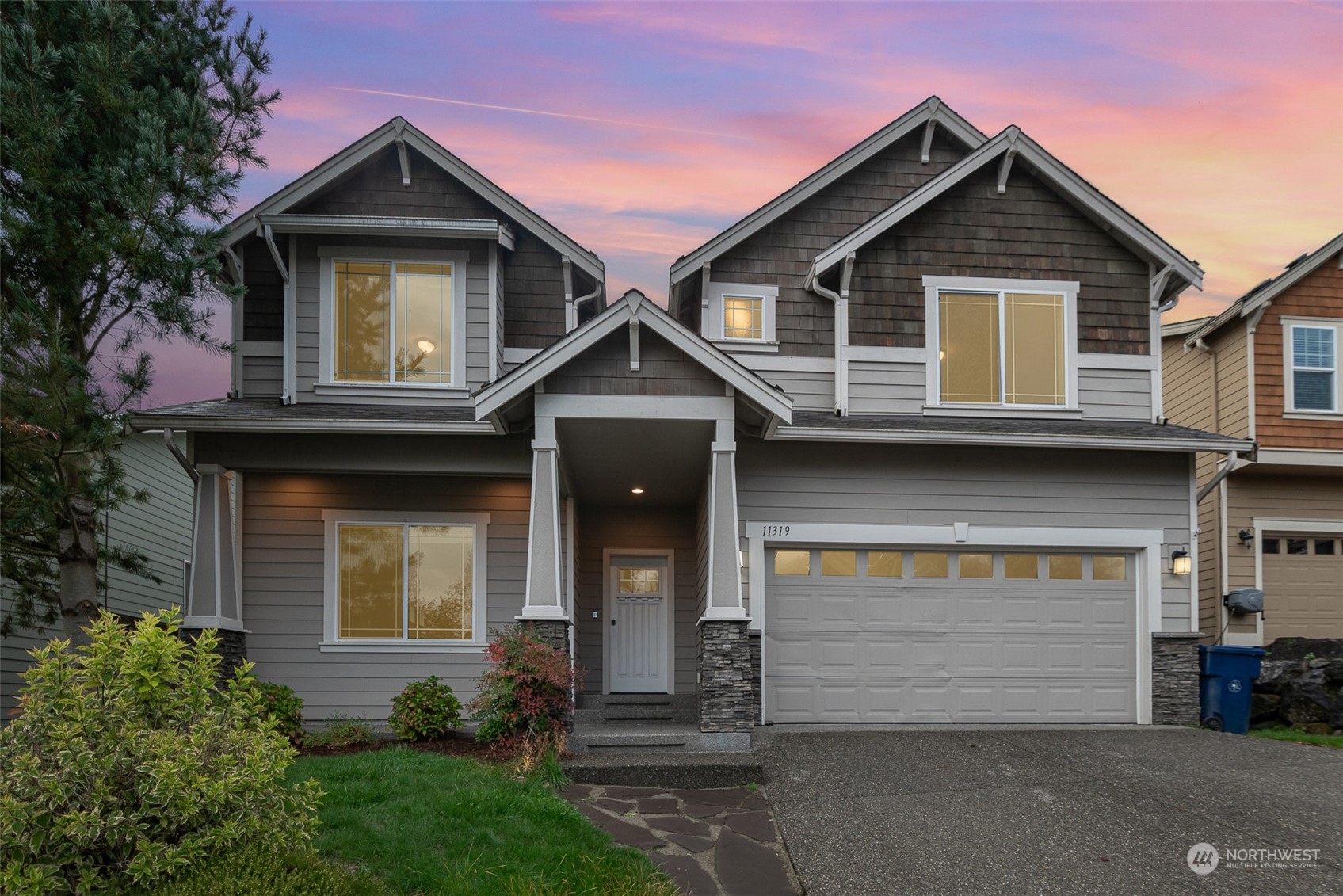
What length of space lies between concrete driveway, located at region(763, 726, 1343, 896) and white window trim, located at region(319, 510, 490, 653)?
358 cm

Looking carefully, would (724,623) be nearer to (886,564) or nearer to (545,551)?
(545,551)

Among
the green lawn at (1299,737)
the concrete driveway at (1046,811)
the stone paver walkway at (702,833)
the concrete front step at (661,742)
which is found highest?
the concrete front step at (661,742)

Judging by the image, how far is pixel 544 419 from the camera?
9609 mm

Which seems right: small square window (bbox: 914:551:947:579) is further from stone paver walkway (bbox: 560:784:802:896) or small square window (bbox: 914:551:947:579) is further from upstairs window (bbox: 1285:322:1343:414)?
upstairs window (bbox: 1285:322:1343:414)

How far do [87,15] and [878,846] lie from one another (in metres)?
10.1

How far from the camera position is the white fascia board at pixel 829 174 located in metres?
12.5

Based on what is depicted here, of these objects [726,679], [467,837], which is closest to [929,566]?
[726,679]

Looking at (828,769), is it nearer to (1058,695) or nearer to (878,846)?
(878,846)

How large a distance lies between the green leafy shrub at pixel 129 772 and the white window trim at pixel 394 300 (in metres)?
6.44

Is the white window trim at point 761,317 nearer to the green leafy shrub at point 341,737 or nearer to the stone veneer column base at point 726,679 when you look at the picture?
the stone veneer column base at point 726,679

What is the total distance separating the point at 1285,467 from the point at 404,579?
39.6 feet

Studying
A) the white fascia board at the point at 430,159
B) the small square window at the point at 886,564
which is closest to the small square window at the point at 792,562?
the small square window at the point at 886,564

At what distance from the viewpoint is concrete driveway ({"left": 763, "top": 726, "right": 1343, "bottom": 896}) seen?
6.06 metres

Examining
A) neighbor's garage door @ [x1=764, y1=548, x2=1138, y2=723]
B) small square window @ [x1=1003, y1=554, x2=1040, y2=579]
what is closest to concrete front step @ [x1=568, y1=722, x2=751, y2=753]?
neighbor's garage door @ [x1=764, y1=548, x2=1138, y2=723]
